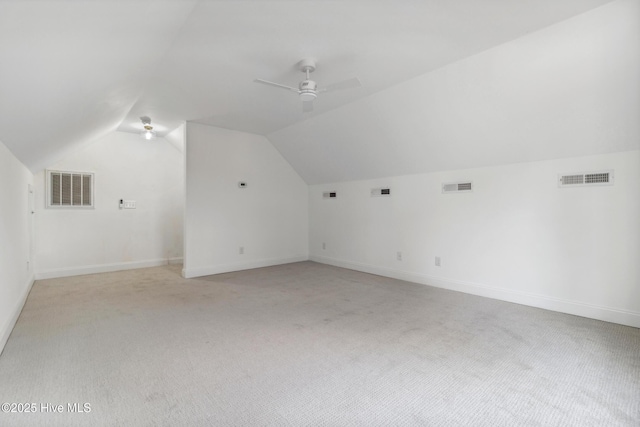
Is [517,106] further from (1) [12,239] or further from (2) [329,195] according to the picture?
(1) [12,239]

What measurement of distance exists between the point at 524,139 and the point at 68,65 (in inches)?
168

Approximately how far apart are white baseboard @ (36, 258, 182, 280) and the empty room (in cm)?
5

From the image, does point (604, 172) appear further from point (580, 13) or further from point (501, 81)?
point (580, 13)

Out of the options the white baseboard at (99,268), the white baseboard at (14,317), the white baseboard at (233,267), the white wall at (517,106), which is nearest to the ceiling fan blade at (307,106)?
the white wall at (517,106)

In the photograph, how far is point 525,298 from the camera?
12.0 ft

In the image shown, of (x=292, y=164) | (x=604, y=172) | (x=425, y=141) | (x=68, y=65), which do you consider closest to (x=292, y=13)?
(x=68, y=65)

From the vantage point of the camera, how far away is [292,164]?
6594 millimetres

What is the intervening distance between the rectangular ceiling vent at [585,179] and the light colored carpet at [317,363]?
1458 millimetres

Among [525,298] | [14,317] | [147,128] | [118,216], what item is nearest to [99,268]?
[118,216]

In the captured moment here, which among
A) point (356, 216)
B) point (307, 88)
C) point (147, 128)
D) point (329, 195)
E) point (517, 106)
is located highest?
point (147, 128)

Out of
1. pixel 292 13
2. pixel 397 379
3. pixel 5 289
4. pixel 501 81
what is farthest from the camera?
pixel 501 81

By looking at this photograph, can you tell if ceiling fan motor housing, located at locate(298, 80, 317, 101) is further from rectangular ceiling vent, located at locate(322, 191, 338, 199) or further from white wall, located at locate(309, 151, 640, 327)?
rectangular ceiling vent, located at locate(322, 191, 338, 199)

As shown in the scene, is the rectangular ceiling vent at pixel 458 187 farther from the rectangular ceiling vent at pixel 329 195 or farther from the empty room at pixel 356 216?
the rectangular ceiling vent at pixel 329 195

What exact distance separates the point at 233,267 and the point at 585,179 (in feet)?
17.5
